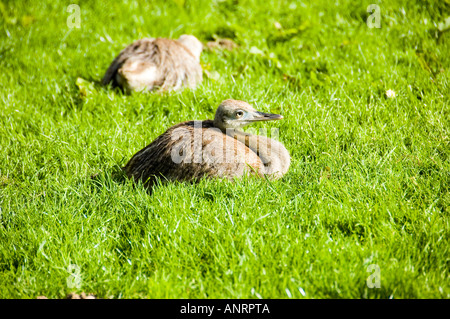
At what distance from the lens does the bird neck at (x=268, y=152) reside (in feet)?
13.4

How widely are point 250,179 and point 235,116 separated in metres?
0.63

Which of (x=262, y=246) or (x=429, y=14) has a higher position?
(x=429, y=14)

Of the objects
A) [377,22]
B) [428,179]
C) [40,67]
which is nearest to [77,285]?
[428,179]

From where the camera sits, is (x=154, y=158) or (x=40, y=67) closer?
(x=154, y=158)

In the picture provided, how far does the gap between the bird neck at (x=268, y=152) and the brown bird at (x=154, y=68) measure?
→ 184cm

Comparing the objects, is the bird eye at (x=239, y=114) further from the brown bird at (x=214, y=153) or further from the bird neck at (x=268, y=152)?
the bird neck at (x=268, y=152)

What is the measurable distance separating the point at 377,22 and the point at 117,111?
12.9 feet

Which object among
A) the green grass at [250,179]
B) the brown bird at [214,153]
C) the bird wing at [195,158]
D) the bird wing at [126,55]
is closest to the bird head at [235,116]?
the brown bird at [214,153]

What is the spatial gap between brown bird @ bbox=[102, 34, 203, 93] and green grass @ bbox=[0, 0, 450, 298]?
0.22 m

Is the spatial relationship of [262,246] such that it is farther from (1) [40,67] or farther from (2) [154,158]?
(1) [40,67]

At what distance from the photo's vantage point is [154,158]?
4.06 m

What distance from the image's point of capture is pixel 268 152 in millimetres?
4203

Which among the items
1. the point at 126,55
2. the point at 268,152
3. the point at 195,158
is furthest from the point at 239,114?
the point at 126,55
